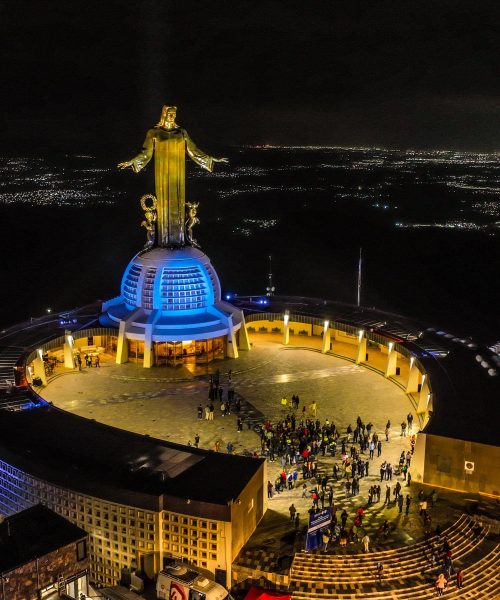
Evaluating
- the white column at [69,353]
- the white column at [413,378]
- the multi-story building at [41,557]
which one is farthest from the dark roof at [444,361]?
the multi-story building at [41,557]

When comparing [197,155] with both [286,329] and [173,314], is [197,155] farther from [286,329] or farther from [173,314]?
[286,329]

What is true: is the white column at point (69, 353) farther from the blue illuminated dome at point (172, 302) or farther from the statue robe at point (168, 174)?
the statue robe at point (168, 174)

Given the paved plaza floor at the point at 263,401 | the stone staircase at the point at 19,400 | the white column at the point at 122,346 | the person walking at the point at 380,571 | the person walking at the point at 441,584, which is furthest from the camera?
the white column at the point at 122,346

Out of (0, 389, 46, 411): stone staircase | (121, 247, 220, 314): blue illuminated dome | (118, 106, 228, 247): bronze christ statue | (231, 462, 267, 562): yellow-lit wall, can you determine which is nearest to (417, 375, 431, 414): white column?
(231, 462, 267, 562): yellow-lit wall

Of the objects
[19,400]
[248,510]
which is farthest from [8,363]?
[248,510]

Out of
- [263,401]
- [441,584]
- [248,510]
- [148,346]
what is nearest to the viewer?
[441,584]

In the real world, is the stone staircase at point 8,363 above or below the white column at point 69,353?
above

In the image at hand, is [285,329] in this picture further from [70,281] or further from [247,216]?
[247,216]
